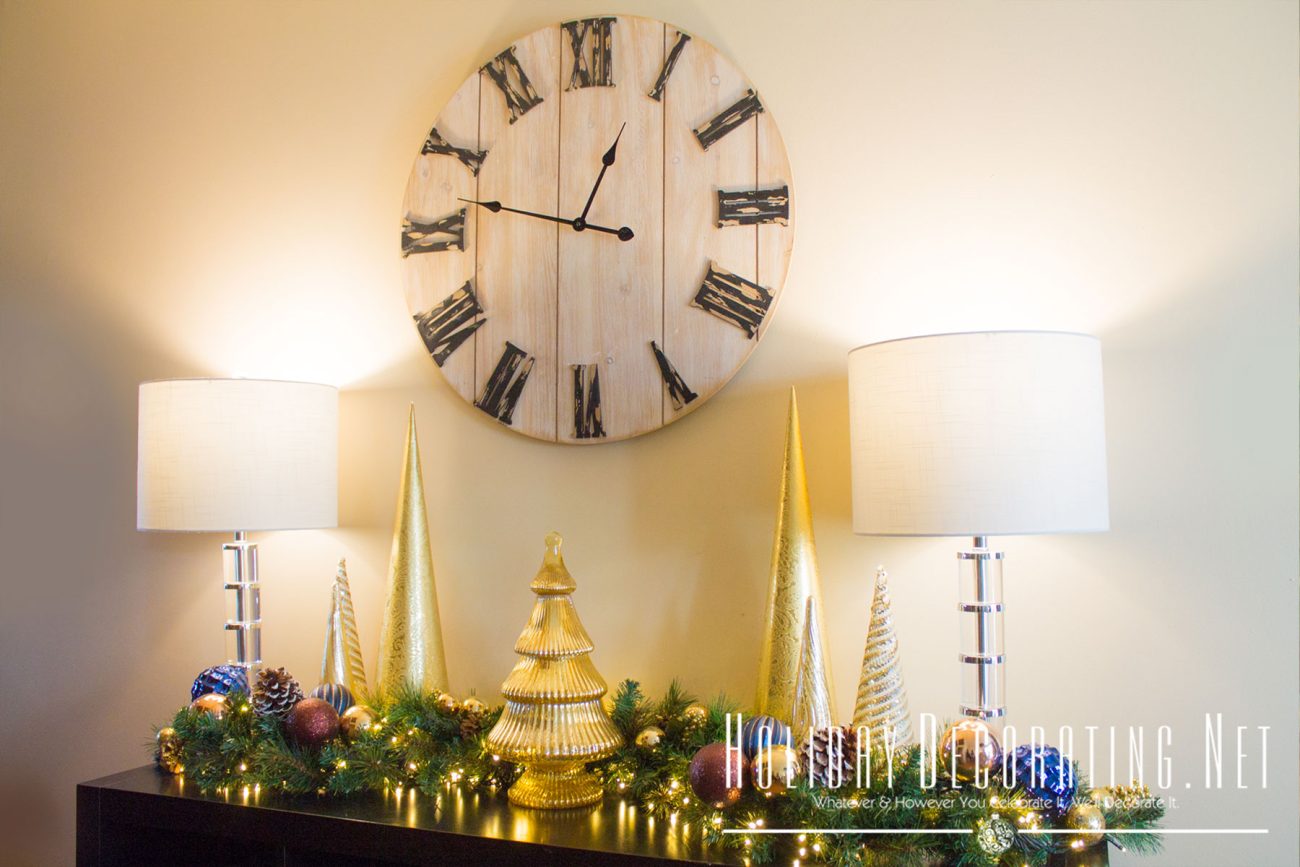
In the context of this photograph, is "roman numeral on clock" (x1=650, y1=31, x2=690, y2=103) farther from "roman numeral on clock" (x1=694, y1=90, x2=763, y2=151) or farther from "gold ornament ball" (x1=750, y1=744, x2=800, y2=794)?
"gold ornament ball" (x1=750, y1=744, x2=800, y2=794)

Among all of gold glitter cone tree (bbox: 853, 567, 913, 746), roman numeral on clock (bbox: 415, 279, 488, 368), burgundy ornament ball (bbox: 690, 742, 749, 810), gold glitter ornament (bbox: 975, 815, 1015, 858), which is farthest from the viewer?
roman numeral on clock (bbox: 415, 279, 488, 368)

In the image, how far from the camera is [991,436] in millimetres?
1214

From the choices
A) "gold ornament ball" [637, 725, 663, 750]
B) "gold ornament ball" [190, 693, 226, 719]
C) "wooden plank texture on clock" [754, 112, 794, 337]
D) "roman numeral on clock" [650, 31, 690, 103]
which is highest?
"roman numeral on clock" [650, 31, 690, 103]

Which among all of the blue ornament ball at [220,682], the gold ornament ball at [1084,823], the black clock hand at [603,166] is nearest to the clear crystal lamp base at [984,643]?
the gold ornament ball at [1084,823]

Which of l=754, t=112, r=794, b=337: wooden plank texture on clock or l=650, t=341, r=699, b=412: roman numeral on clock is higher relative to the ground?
l=754, t=112, r=794, b=337: wooden plank texture on clock

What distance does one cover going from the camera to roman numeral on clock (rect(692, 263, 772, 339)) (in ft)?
5.29

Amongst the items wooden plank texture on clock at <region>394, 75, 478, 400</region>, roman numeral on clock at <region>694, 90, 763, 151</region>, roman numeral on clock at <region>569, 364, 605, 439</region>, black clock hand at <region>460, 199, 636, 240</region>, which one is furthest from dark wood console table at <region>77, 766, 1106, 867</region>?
roman numeral on clock at <region>694, 90, 763, 151</region>

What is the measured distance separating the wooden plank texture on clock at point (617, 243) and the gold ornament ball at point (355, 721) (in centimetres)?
54

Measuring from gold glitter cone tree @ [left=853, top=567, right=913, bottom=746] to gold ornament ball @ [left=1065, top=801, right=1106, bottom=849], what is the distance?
0.23 meters

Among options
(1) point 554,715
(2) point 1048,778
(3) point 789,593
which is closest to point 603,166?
(3) point 789,593

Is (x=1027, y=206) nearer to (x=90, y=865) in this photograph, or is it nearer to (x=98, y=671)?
(x=90, y=865)

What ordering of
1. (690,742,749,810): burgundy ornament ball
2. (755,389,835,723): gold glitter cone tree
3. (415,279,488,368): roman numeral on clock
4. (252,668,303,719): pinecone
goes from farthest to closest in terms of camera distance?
(415,279,488,368): roman numeral on clock < (252,668,303,719): pinecone < (755,389,835,723): gold glitter cone tree < (690,742,749,810): burgundy ornament ball

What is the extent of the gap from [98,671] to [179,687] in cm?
22

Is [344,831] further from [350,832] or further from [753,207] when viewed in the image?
[753,207]
